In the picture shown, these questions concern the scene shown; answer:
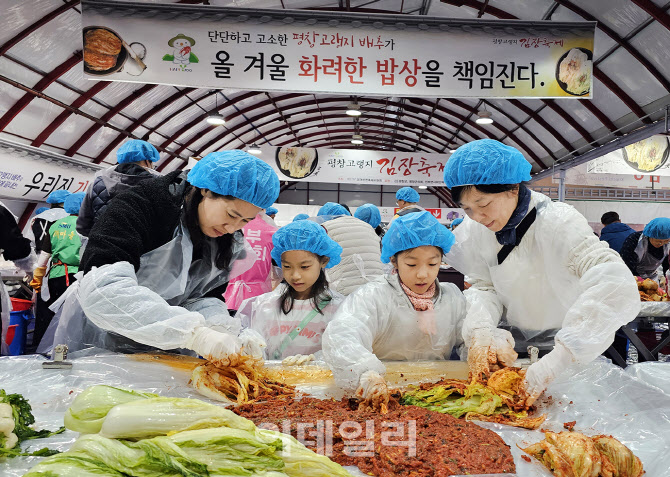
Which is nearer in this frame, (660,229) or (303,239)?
(303,239)

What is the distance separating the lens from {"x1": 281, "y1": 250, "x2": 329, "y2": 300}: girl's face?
9.81 ft

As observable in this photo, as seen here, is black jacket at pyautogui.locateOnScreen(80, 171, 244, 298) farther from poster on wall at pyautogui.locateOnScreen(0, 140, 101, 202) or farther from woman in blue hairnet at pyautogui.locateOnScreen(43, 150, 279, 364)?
poster on wall at pyautogui.locateOnScreen(0, 140, 101, 202)

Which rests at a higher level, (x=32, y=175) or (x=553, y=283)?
(x=32, y=175)

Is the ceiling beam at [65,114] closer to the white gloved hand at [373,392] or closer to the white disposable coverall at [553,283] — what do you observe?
the white disposable coverall at [553,283]

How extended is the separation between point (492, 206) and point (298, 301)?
4.52 ft

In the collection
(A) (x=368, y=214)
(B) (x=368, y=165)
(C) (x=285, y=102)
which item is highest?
(C) (x=285, y=102)

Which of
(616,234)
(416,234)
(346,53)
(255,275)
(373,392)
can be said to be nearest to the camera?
(373,392)

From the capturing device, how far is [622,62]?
8.82m

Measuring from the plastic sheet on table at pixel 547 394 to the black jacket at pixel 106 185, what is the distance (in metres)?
1.17

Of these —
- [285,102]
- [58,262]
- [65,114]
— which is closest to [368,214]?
[58,262]

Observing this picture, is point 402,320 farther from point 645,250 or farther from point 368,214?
point 645,250

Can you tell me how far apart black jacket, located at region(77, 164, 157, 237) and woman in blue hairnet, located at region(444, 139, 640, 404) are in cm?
195

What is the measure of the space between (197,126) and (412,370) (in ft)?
53.9

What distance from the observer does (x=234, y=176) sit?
81.2 inches
